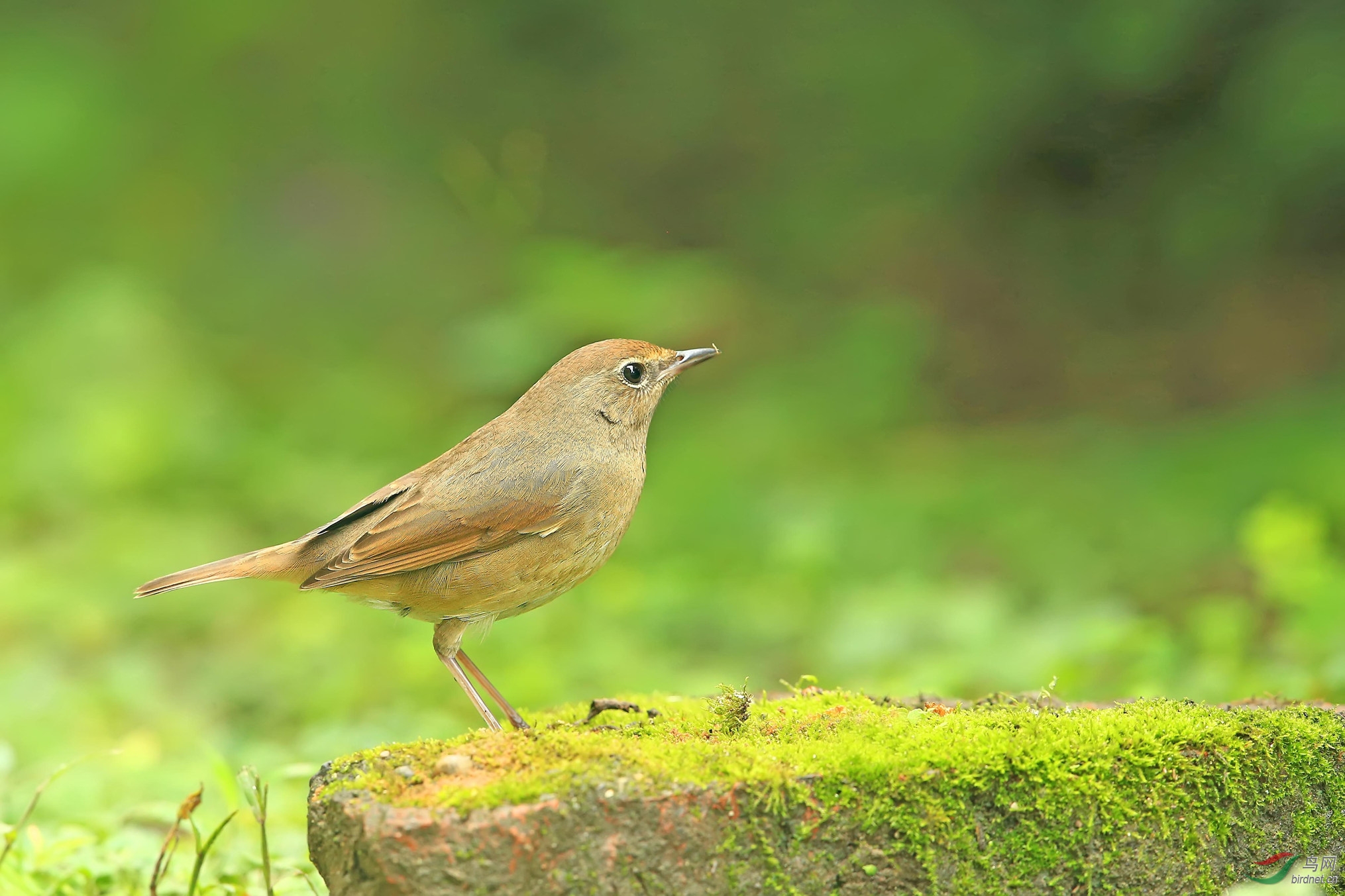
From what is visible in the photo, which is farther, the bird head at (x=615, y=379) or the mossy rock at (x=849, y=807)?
the bird head at (x=615, y=379)

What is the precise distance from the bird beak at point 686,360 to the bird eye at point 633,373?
0.10 m

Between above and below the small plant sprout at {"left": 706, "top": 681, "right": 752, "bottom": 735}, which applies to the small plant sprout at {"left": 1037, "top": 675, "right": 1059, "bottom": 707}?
above

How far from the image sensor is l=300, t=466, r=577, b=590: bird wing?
4.50 m

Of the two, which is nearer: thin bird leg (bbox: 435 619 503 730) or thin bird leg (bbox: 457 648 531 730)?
thin bird leg (bbox: 457 648 531 730)

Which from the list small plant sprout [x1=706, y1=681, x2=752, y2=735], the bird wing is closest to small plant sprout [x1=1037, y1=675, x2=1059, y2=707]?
small plant sprout [x1=706, y1=681, x2=752, y2=735]

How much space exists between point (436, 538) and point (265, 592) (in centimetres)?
397

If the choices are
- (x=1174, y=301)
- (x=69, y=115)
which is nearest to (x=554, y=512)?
(x=1174, y=301)

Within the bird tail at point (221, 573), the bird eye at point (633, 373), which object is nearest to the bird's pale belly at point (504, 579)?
the bird tail at point (221, 573)

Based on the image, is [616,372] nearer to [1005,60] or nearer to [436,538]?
[436,538]

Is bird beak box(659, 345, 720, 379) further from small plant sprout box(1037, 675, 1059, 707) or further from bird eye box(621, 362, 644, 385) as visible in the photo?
small plant sprout box(1037, 675, 1059, 707)

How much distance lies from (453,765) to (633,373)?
6.85 ft

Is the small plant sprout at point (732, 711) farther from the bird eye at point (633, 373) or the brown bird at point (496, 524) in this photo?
the bird eye at point (633, 373)

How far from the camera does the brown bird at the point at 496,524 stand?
4.46 m

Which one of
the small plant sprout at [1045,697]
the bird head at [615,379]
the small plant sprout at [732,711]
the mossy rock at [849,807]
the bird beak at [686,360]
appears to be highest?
the bird beak at [686,360]
